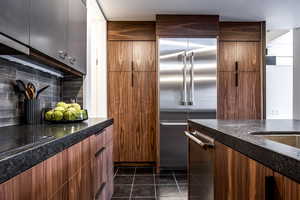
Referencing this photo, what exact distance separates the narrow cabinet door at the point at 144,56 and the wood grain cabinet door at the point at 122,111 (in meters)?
0.20

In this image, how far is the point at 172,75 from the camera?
3.78 metres

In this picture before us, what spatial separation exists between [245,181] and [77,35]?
1957 millimetres

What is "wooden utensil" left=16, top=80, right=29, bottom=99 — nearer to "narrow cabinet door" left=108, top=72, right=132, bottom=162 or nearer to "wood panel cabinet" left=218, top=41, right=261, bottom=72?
"narrow cabinet door" left=108, top=72, right=132, bottom=162

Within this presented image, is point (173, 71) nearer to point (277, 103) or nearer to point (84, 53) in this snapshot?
point (84, 53)

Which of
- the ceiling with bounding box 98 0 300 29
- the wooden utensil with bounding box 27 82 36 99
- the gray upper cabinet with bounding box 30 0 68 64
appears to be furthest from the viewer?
the ceiling with bounding box 98 0 300 29

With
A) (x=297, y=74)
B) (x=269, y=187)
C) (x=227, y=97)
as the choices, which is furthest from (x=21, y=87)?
(x=297, y=74)

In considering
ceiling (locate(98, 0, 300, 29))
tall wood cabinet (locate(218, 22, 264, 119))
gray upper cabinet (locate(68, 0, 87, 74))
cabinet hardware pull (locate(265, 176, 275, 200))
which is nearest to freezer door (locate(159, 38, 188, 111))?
ceiling (locate(98, 0, 300, 29))

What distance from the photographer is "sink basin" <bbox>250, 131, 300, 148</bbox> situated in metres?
1.29

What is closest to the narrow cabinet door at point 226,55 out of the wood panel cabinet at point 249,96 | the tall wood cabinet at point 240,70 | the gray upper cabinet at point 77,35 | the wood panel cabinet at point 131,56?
the tall wood cabinet at point 240,70

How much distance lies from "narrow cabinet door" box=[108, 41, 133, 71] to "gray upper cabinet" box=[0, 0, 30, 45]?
2.71m

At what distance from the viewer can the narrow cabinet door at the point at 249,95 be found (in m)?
4.18

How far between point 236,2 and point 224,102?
4.98 ft

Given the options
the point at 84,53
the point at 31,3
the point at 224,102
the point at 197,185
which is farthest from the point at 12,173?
the point at 224,102

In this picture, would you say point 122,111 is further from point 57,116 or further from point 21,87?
point 21,87
